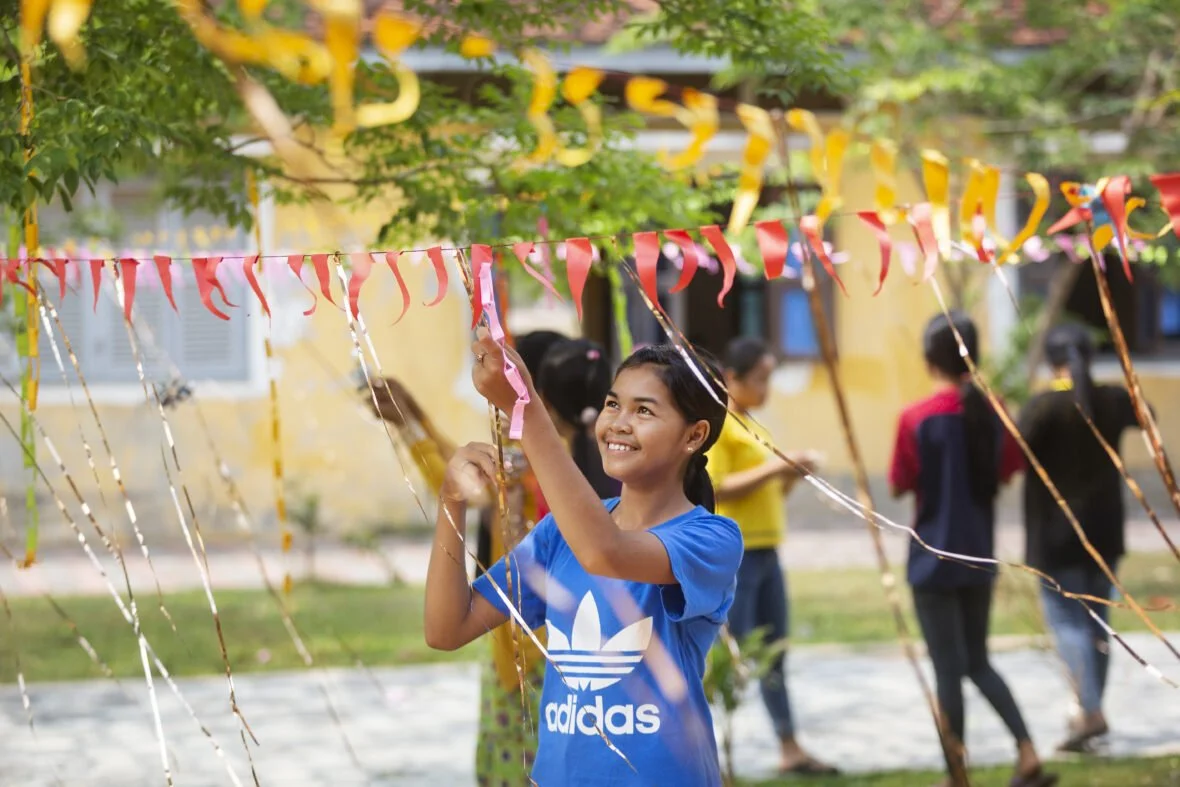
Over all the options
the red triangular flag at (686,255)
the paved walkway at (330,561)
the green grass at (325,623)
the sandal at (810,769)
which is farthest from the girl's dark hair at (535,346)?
the paved walkway at (330,561)

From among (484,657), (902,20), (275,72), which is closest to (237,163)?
(275,72)

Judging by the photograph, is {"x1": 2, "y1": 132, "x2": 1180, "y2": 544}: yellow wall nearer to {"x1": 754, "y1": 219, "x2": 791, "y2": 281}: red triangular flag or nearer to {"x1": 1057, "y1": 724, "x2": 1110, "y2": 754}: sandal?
{"x1": 1057, "y1": 724, "x2": 1110, "y2": 754}: sandal

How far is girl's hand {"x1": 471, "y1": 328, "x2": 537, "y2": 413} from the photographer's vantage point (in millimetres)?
2318

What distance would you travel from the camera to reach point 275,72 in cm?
439

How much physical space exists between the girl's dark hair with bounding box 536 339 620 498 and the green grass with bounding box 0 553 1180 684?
370cm

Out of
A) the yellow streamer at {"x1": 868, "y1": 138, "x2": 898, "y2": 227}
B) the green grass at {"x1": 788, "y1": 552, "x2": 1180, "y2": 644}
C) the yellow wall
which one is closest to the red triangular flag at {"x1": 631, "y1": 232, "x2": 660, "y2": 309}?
the yellow streamer at {"x1": 868, "y1": 138, "x2": 898, "y2": 227}

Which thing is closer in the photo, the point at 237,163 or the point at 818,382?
the point at 237,163

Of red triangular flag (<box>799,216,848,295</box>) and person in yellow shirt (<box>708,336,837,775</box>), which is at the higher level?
red triangular flag (<box>799,216,848,295</box>)

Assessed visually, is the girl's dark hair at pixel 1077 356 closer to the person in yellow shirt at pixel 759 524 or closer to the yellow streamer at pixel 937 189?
the person in yellow shirt at pixel 759 524

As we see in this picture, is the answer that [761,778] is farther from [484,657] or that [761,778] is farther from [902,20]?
[902,20]

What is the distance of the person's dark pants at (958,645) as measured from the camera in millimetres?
5066

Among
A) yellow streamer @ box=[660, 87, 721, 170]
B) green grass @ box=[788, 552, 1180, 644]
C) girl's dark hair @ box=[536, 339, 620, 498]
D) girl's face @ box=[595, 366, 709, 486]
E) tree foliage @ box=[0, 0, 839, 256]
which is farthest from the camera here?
green grass @ box=[788, 552, 1180, 644]

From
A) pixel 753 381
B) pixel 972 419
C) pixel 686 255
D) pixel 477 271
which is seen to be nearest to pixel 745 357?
pixel 753 381

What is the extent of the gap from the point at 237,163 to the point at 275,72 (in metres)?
0.27
